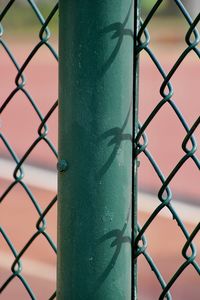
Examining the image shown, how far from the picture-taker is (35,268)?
405cm

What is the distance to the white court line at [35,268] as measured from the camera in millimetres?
3934

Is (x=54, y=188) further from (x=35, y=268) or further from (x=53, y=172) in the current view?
(x=35, y=268)

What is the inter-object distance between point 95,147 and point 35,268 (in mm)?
3100

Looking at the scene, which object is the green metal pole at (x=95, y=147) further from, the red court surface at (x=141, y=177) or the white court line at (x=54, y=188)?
the white court line at (x=54, y=188)

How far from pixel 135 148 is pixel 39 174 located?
544cm

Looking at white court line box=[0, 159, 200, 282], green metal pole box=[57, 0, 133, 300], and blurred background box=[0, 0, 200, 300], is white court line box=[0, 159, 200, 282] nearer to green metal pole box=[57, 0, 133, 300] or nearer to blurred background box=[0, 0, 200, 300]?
blurred background box=[0, 0, 200, 300]

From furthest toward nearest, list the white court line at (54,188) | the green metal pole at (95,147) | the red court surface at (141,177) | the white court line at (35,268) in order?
the white court line at (54,188), the white court line at (35,268), the red court surface at (141,177), the green metal pole at (95,147)

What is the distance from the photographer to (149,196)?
5852 millimetres

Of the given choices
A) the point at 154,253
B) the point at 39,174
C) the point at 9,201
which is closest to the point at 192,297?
the point at 154,253

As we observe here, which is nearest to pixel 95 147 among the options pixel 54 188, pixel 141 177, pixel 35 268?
pixel 35 268

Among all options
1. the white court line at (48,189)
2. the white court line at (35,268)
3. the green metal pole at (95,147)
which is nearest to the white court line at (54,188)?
the white court line at (48,189)

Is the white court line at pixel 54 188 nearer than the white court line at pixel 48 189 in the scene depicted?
No

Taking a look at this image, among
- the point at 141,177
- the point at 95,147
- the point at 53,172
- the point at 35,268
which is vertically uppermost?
the point at 141,177

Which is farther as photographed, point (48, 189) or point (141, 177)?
point (141, 177)
